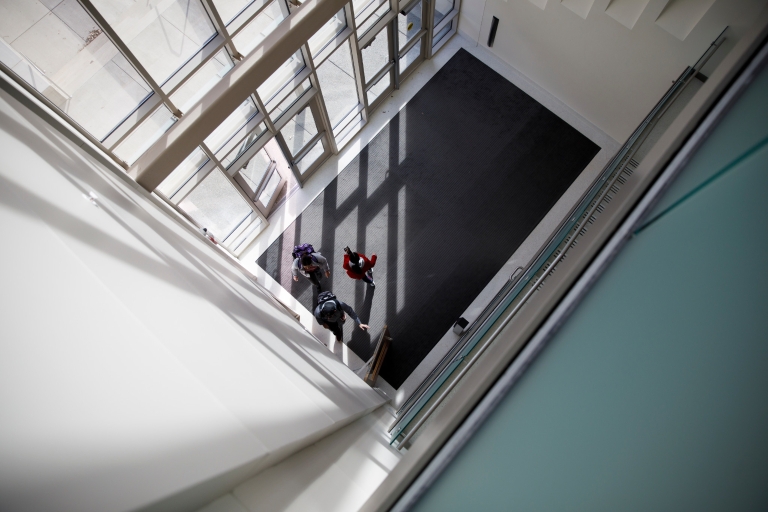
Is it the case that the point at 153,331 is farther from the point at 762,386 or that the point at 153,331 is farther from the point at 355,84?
the point at 355,84

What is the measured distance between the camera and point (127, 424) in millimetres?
1210

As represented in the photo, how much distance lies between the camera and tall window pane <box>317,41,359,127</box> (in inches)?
300

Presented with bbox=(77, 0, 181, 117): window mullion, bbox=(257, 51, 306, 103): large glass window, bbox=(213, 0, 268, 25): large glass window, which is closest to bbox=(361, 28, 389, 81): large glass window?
bbox=(257, 51, 306, 103): large glass window

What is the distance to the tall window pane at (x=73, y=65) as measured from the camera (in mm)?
3854

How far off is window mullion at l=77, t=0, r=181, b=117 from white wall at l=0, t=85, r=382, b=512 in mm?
Result: 2214

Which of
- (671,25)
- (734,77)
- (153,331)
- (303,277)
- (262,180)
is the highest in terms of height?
(671,25)

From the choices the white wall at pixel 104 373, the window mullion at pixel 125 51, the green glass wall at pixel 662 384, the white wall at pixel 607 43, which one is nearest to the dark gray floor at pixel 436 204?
the white wall at pixel 607 43

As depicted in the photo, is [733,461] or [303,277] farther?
[303,277]

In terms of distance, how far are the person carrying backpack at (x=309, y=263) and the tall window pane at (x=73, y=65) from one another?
257 cm

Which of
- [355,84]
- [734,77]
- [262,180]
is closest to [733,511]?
[734,77]

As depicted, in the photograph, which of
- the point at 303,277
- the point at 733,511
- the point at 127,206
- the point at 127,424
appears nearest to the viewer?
the point at 733,511

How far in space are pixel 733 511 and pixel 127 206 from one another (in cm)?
340

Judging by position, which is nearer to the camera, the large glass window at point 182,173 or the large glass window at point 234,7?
the large glass window at point 234,7

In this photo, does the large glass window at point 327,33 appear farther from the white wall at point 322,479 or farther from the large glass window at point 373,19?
the white wall at point 322,479
